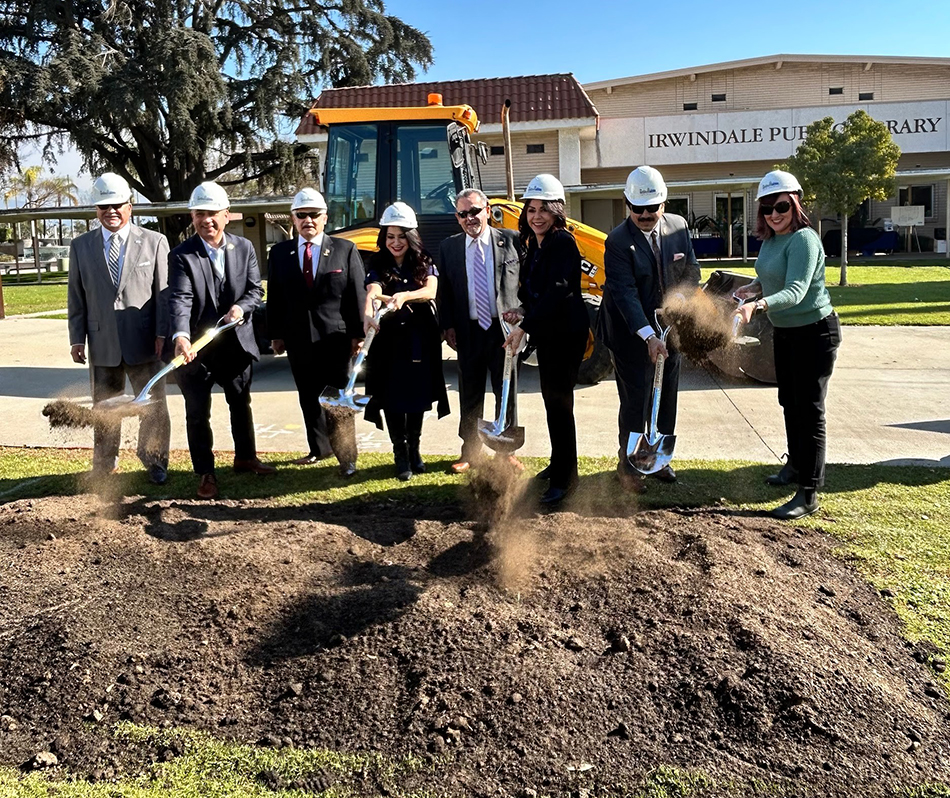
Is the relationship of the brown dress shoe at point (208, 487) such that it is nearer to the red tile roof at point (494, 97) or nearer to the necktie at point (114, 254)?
the necktie at point (114, 254)

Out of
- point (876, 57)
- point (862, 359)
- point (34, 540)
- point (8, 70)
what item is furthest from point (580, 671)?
point (876, 57)

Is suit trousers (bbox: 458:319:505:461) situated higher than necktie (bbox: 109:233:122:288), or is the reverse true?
necktie (bbox: 109:233:122:288)

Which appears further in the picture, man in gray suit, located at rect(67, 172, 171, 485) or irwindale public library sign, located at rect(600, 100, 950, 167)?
irwindale public library sign, located at rect(600, 100, 950, 167)

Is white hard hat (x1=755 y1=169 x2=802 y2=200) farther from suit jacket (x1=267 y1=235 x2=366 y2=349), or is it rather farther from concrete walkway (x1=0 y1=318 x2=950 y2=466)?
suit jacket (x1=267 y1=235 x2=366 y2=349)

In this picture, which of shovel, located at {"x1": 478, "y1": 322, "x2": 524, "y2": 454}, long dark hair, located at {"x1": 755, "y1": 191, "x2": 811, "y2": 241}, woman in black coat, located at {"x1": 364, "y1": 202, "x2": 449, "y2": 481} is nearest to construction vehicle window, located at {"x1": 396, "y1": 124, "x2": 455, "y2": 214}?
woman in black coat, located at {"x1": 364, "y1": 202, "x2": 449, "y2": 481}

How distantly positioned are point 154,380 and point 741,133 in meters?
30.4

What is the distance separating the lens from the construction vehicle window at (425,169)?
9094mm

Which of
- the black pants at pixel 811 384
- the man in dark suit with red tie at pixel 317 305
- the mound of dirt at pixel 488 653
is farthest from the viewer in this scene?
the man in dark suit with red tie at pixel 317 305

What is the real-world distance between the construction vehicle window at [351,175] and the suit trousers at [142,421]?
12.5ft

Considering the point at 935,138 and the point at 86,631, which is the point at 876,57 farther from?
the point at 86,631

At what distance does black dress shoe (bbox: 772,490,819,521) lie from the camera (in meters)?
5.09

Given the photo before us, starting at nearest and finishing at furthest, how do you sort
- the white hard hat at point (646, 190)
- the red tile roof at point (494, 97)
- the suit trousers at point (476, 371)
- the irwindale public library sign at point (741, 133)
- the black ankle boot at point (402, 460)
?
the white hard hat at point (646, 190)
the suit trousers at point (476, 371)
the black ankle boot at point (402, 460)
the red tile roof at point (494, 97)
the irwindale public library sign at point (741, 133)

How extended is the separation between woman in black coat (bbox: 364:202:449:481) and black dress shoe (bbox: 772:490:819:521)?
7.60 ft

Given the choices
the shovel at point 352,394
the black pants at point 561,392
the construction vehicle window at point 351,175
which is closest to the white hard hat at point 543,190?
the black pants at point 561,392
